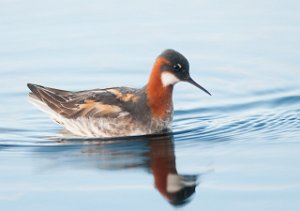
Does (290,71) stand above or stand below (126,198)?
above

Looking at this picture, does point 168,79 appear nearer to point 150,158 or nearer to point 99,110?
point 99,110

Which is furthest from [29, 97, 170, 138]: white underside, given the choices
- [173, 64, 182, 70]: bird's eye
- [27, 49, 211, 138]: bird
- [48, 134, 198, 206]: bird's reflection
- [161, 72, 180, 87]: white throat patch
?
[173, 64, 182, 70]: bird's eye

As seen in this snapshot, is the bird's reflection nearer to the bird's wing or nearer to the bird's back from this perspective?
the bird's back

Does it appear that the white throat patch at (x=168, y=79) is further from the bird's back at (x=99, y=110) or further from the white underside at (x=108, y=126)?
the white underside at (x=108, y=126)

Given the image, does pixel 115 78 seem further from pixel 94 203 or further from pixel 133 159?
pixel 94 203

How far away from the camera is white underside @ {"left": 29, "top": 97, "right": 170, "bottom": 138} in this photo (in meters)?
12.7

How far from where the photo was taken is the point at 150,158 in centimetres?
1159

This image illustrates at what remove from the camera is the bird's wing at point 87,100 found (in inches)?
507

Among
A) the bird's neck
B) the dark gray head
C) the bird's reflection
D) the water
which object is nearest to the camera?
the water

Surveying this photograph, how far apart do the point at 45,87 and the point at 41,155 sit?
192cm

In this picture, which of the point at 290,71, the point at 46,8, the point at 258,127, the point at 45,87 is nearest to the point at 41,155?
the point at 45,87

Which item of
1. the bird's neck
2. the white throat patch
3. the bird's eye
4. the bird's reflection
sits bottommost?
the bird's reflection

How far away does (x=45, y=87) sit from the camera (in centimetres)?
1355

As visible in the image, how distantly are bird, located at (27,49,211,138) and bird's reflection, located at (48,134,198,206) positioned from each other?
21 centimetres
